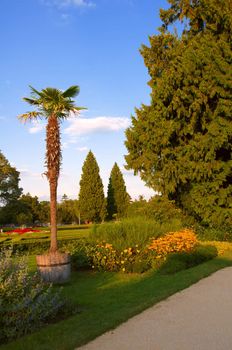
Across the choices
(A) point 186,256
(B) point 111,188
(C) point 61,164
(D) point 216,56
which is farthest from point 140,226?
(B) point 111,188

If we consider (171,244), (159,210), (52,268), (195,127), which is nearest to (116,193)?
(159,210)

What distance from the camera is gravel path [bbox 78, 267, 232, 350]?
4840 millimetres

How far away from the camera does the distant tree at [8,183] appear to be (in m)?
51.6

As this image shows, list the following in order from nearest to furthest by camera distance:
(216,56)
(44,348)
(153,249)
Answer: (44,348) → (153,249) → (216,56)

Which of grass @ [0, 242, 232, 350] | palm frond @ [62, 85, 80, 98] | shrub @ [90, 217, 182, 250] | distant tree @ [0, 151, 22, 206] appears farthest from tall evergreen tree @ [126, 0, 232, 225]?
distant tree @ [0, 151, 22, 206]

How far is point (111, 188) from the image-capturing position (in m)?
69.9

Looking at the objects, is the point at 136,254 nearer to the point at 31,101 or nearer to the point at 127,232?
the point at 127,232

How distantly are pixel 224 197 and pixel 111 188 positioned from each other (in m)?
50.3

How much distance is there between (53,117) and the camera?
11.5m

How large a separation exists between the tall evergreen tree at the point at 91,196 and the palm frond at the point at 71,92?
171ft

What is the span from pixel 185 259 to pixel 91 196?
52.4m

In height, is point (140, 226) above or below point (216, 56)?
below

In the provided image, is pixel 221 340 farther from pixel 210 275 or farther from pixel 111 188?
pixel 111 188

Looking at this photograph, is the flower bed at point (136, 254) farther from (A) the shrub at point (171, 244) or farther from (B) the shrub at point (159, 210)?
(B) the shrub at point (159, 210)
